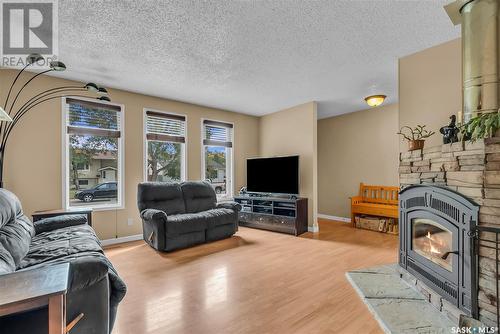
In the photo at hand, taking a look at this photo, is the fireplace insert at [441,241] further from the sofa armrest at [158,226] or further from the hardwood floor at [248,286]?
the sofa armrest at [158,226]

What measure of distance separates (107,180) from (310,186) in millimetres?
3756

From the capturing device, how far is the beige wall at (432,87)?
2.58 meters

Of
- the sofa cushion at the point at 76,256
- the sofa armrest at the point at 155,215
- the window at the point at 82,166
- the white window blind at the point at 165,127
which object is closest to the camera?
the sofa cushion at the point at 76,256

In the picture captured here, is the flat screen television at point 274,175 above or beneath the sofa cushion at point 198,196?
above

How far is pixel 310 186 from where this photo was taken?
4.99 metres

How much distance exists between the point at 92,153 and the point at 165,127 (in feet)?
4.33

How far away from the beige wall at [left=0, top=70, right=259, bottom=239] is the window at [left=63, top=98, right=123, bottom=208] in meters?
0.12

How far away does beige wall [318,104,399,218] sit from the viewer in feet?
17.0

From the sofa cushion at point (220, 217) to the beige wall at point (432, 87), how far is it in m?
2.83

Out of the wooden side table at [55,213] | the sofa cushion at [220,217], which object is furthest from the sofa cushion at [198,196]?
the wooden side table at [55,213]

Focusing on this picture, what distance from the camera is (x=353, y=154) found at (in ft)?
19.0

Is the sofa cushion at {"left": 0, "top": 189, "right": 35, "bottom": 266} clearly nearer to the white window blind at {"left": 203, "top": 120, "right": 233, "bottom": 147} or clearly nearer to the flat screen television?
the white window blind at {"left": 203, "top": 120, "right": 233, "bottom": 147}

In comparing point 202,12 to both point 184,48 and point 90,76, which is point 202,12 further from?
point 90,76

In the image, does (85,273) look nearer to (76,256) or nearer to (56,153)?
(76,256)
